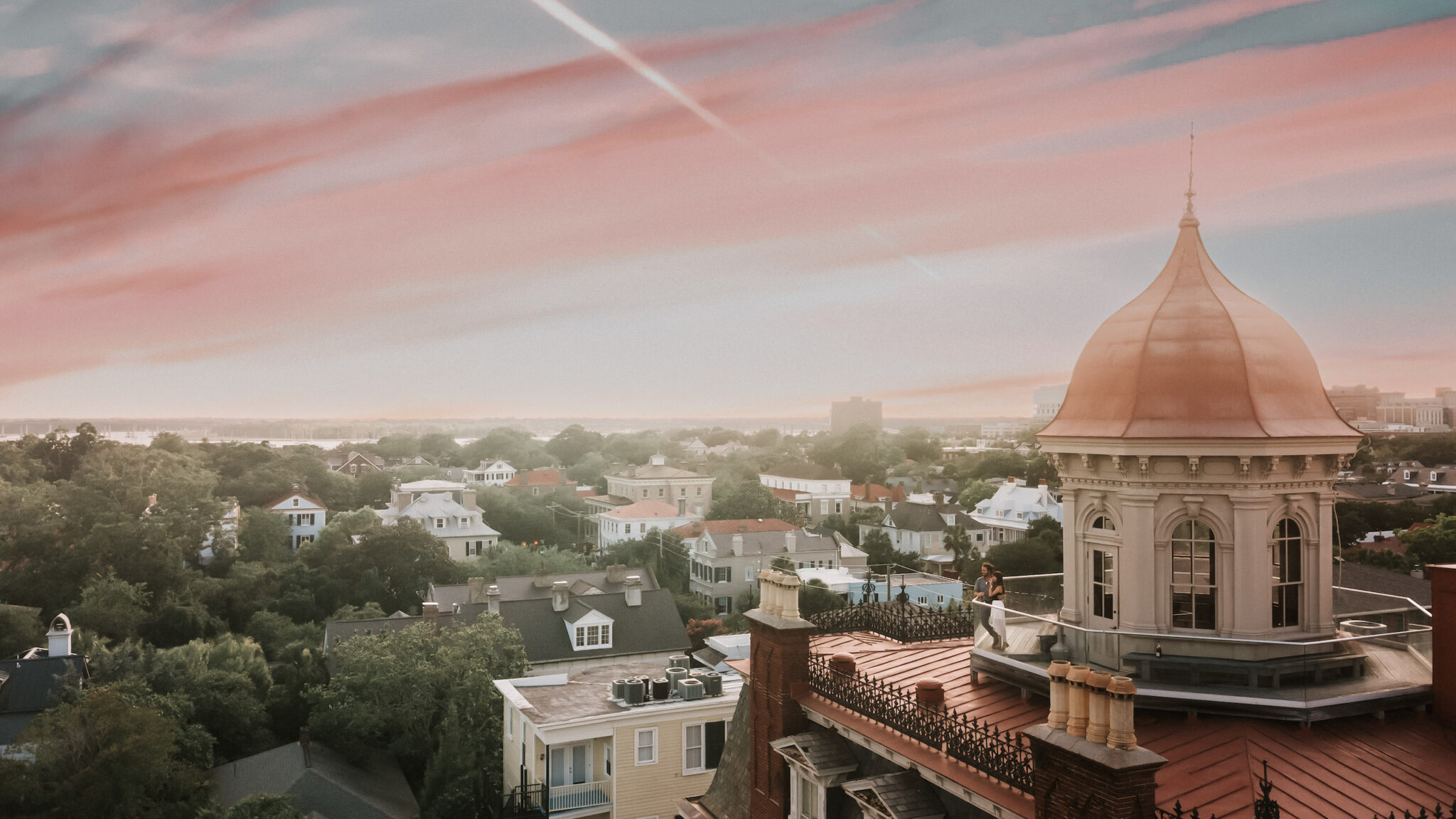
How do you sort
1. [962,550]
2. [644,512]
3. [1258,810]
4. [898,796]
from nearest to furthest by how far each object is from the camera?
[1258,810] < [898,796] < [962,550] < [644,512]

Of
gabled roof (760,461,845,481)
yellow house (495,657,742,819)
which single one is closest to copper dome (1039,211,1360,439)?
yellow house (495,657,742,819)

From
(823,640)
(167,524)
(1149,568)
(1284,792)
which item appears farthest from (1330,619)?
(167,524)

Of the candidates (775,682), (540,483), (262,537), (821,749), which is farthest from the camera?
(540,483)

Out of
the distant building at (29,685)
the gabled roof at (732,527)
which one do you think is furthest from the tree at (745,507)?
the distant building at (29,685)

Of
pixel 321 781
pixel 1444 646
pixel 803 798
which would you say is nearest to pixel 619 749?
pixel 321 781

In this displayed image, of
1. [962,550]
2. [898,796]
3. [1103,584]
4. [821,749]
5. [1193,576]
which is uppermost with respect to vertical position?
[1193,576]

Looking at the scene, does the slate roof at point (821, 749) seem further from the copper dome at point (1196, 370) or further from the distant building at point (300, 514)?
the distant building at point (300, 514)

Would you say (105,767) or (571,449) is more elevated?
(571,449)

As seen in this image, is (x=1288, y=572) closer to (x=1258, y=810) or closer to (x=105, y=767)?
(x=1258, y=810)
